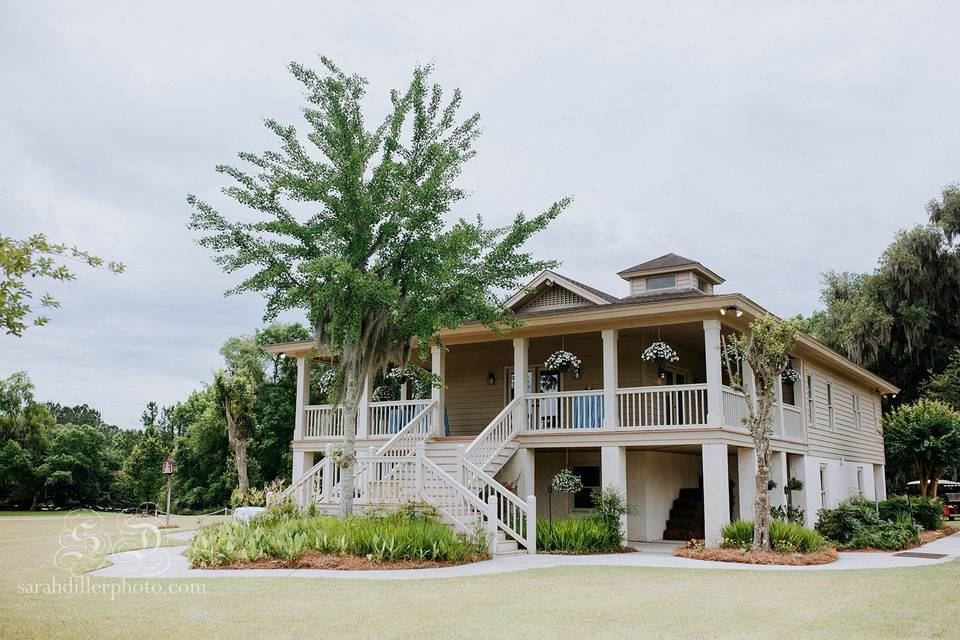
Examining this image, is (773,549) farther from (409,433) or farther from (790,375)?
(409,433)

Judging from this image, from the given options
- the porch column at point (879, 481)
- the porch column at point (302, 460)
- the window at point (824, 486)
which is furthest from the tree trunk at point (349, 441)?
the porch column at point (879, 481)

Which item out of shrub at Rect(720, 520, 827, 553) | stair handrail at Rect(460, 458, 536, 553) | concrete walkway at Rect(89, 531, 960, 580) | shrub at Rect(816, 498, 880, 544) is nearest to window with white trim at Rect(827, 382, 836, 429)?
shrub at Rect(816, 498, 880, 544)

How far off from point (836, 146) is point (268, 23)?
21619 mm

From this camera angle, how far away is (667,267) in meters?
20.9

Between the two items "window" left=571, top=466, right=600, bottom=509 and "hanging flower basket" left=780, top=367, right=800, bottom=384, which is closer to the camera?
"hanging flower basket" left=780, top=367, right=800, bottom=384

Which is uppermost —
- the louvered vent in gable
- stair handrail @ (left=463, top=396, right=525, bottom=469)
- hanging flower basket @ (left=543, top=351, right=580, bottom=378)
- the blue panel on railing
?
the louvered vent in gable

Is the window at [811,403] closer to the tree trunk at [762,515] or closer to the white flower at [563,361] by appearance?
the white flower at [563,361]

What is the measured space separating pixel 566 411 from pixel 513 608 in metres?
9.98

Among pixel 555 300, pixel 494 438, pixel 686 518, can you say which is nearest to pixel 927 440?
pixel 686 518

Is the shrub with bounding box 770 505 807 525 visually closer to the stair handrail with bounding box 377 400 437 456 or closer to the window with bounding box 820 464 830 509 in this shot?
the window with bounding box 820 464 830 509

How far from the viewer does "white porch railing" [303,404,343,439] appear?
2109 centimetres

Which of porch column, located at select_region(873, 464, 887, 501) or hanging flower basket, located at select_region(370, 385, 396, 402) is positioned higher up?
hanging flower basket, located at select_region(370, 385, 396, 402)

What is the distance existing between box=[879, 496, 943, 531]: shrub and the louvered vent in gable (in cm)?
1045

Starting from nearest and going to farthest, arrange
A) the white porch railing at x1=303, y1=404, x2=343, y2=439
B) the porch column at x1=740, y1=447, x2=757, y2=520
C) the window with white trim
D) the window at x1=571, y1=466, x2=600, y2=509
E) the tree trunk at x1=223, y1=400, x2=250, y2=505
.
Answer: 1. the porch column at x1=740, y1=447, x2=757, y2=520
2. the window at x1=571, y1=466, x2=600, y2=509
3. the white porch railing at x1=303, y1=404, x2=343, y2=439
4. the window with white trim
5. the tree trunk at x1=223, y1=400, x2=250, y2=505
